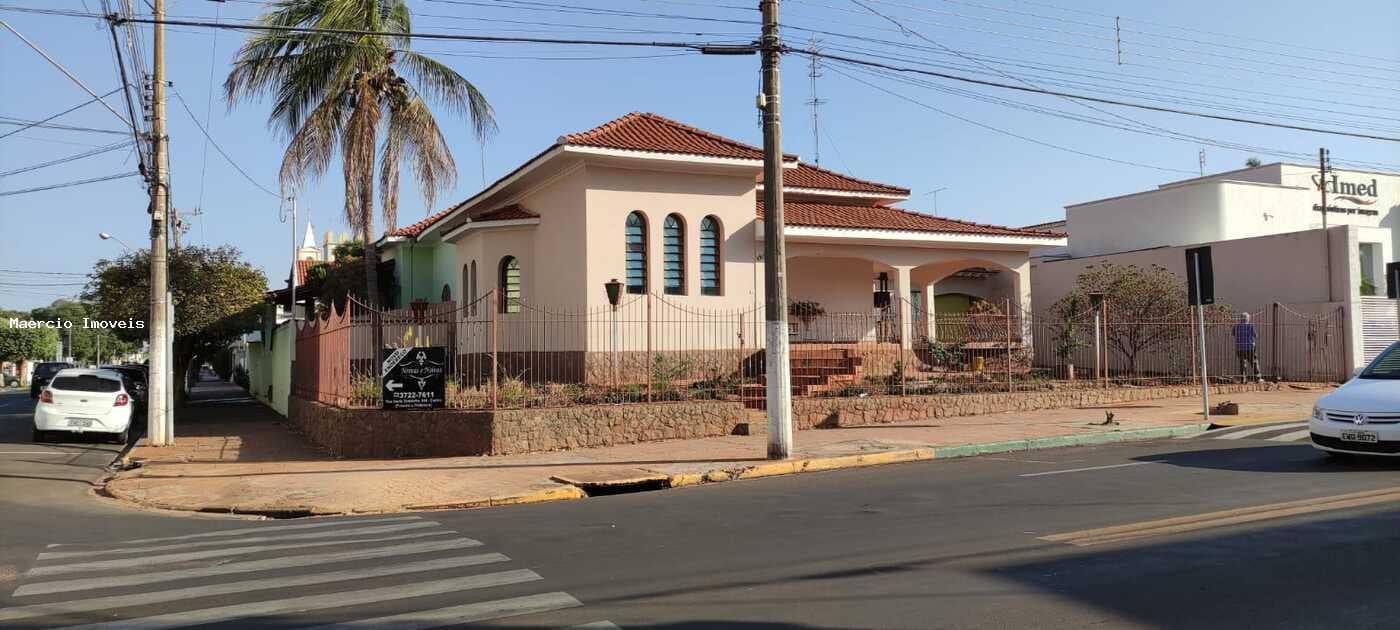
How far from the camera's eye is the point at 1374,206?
39.6 meters

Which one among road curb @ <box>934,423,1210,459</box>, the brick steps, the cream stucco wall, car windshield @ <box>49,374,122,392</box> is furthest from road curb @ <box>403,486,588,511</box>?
car windshield @ <box>49,374,122,392</box>

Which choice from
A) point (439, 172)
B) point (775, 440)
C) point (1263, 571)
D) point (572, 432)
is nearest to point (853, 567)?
point (1263, 571)

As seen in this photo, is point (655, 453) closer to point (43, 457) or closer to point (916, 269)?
point (43, 457)

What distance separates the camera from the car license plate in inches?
405

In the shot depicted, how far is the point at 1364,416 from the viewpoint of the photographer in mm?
10430

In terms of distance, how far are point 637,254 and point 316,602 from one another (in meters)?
14.0

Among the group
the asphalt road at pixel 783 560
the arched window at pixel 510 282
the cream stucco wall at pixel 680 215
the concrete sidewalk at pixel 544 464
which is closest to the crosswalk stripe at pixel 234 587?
the asphalt road at pixel 783 560

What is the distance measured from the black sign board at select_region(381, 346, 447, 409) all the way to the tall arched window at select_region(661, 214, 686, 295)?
6.16 meters

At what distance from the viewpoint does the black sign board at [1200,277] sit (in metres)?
16.6

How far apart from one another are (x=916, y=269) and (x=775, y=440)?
1329 centimetres

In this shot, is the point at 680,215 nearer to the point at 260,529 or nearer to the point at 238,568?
the point at 260,529

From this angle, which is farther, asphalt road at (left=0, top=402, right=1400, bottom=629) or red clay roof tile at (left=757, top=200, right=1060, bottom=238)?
red clay roof tile at (left=757, top=200, right=1060, bottom=238)

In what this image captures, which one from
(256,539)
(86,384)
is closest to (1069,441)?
(256,539)

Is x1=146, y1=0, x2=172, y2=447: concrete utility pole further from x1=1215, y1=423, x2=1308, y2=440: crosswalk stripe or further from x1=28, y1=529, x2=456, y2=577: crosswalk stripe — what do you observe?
x1=1215, y1=423, x2=1308, y2=440: crosswalk stripe
